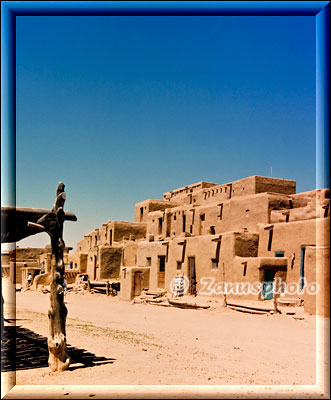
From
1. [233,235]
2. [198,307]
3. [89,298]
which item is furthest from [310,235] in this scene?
[89,298]

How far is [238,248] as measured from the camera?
21.4 meters

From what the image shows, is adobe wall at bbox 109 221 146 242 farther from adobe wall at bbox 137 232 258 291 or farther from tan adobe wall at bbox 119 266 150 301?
tan adobe wall at bbox 119 266 150 301

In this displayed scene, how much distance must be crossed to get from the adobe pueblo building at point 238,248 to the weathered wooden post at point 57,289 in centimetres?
805

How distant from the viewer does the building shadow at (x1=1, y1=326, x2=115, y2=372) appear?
8.39m

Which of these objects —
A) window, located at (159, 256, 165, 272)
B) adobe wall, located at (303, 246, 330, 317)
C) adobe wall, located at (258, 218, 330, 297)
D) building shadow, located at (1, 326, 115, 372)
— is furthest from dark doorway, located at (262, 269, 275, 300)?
building shadow, located at (1, 326, 115, 372)

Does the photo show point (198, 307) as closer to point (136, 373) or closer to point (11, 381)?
point (136, 373)

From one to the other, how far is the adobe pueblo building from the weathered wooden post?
805 cm

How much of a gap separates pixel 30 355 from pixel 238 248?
538 inches

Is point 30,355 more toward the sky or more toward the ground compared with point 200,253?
more toward the ground

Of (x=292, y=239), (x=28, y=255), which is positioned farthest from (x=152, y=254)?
(x=28, y=255)

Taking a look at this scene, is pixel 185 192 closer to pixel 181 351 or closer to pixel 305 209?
pixel 305 209

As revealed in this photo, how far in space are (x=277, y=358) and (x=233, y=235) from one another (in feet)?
38.0

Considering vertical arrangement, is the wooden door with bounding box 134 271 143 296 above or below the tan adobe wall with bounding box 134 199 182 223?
below

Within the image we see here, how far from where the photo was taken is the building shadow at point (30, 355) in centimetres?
839
